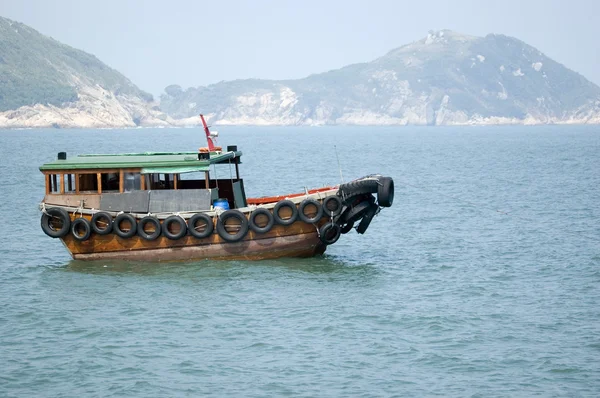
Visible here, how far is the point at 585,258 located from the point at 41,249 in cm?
1575

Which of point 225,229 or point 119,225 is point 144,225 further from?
point 225,229

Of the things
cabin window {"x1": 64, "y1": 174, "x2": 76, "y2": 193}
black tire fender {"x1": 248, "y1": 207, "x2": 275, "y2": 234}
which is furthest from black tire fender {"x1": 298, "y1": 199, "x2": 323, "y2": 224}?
cabin window {"x1": 64, "y1": 174, "x2": 76, "y2": 193}

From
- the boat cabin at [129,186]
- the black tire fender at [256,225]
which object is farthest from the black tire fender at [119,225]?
the black tire fender at [256,225]

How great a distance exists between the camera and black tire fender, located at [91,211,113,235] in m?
25.8

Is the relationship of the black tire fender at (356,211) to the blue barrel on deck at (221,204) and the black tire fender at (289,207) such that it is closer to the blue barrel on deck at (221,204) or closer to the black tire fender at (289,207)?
the black tire fender at (289,207)

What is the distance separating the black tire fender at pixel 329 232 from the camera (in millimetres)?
25875

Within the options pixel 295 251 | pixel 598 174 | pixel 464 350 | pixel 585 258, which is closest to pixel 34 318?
pixel 295 251

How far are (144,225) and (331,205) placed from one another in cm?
473

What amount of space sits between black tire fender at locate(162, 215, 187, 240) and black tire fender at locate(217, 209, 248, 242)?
873 millimetres

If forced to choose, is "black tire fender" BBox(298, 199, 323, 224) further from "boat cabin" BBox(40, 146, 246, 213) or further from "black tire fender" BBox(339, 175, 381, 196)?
"boat cabin" BBox(40, 146, 246, 213)

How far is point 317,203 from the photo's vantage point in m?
25.8

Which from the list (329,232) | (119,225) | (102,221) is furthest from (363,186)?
(102,221)

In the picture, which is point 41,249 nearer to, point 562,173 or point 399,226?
point 399,226

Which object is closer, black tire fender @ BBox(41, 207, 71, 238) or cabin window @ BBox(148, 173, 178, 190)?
black tire fender @ BBox(41, 207, 71, 238)
